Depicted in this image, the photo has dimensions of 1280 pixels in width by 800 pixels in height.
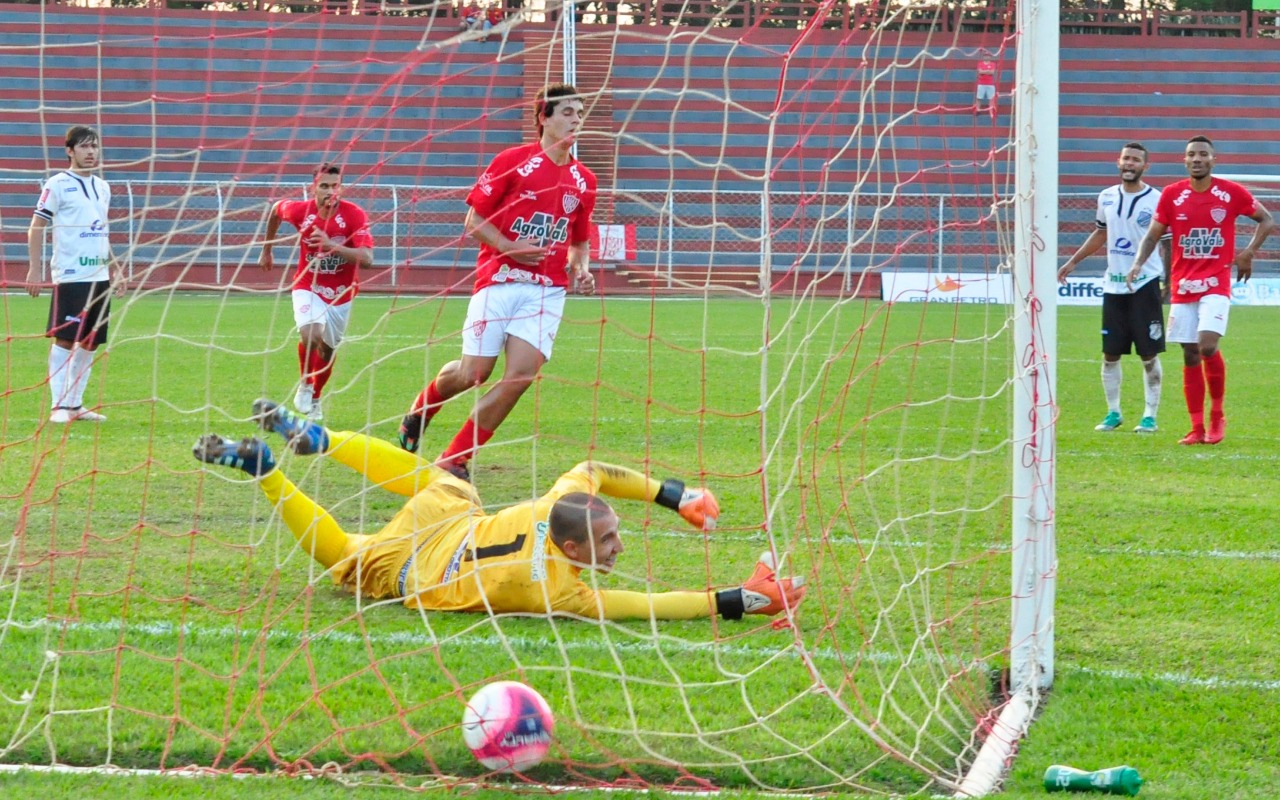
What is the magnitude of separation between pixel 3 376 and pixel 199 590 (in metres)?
7.12

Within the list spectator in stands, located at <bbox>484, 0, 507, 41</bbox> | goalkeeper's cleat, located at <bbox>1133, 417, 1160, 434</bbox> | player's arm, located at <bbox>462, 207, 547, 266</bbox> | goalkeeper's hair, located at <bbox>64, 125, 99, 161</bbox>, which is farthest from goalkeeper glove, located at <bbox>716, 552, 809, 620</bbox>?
goalkeeper's hair, located at <bbox>64, 125, 99, 161</bbox>

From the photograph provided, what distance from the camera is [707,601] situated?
178 inches

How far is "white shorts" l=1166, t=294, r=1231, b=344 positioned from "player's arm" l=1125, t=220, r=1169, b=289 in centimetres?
35

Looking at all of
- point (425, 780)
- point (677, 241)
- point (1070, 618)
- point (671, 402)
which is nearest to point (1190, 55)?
point (677, 241)

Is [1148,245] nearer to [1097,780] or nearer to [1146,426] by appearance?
[1146,426]

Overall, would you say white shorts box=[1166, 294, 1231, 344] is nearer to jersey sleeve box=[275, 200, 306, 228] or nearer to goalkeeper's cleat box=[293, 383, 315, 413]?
goalkeeper's cleat box=[293, 383, 315, 413]

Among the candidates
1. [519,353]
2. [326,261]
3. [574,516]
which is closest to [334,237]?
[326,261]

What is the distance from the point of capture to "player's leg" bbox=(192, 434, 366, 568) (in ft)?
14.8

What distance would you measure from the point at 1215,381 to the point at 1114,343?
754 millimetres

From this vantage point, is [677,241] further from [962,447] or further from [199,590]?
[199,590]

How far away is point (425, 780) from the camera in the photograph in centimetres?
327

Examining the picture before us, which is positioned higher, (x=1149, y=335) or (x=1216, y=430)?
(x=1149, y=335)

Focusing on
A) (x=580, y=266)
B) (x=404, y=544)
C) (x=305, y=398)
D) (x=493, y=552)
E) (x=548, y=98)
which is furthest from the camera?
(x=305, y=398)

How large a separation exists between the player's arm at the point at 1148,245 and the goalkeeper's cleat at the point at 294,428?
6.16 m
